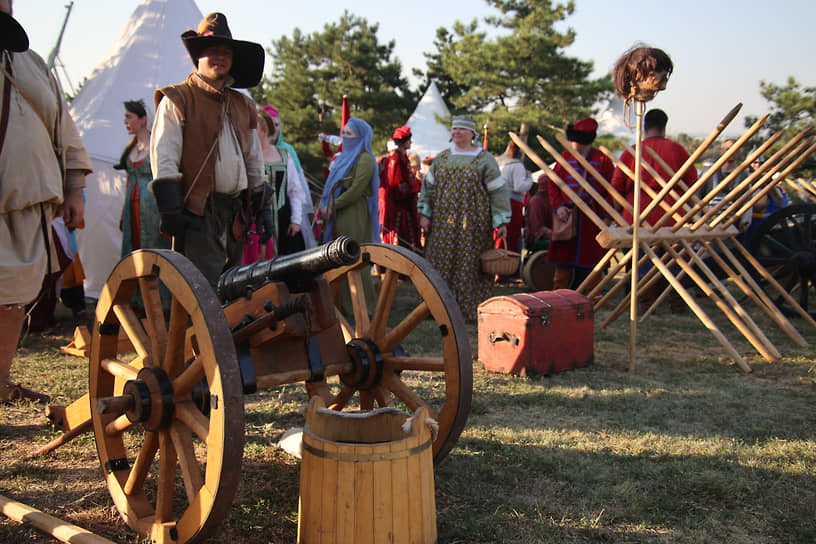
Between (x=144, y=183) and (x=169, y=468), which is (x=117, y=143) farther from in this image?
(x=169, y=468)

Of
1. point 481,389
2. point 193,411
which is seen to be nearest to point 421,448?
point 193,411

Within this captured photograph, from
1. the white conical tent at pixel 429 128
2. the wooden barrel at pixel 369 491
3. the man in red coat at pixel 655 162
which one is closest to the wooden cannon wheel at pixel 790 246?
the man in red coat at pixel 655 162

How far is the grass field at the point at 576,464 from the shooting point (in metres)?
2.27

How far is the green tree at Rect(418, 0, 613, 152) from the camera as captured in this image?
21828 mm

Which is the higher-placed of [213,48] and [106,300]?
[213,48]

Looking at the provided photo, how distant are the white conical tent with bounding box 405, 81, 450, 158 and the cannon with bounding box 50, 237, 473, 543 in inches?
533

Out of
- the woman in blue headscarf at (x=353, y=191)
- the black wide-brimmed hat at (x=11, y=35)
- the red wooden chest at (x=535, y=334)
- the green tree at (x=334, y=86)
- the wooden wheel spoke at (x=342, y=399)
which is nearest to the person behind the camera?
the black wide-brimmed hat at (x=11, y=35)

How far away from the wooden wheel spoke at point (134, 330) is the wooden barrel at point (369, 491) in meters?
0.69

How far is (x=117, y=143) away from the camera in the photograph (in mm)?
7223

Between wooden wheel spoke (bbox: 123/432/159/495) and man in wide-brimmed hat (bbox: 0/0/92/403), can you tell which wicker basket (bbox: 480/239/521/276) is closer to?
man in wide-brimmed hat (bbox: 0/0/92/403)

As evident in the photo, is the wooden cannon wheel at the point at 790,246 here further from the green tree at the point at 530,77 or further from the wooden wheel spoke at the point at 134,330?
the green tree at the point at 530,77

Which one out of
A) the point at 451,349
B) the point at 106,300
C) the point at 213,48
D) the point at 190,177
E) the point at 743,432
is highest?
the point at 213,48

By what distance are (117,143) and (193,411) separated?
19.4ft

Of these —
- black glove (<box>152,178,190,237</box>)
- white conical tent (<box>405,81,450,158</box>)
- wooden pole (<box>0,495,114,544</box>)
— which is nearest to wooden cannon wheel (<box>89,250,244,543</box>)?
wooden pole (<box>0,495,114,544</box>)
